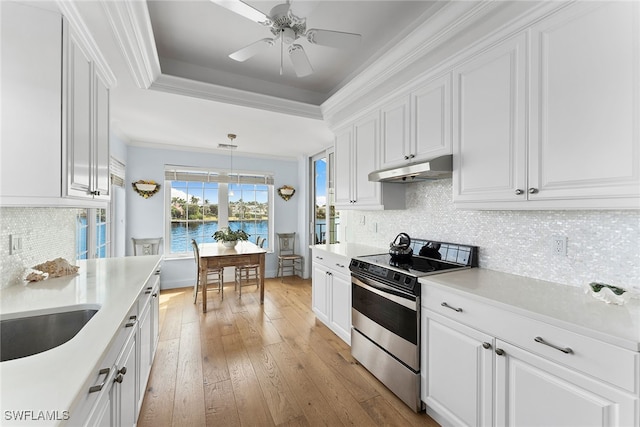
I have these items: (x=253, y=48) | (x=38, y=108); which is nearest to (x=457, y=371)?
(x=253, y=48)

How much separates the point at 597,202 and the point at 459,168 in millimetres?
756

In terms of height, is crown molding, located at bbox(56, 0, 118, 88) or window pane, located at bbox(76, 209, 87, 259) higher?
crown molding, located at bbox(56, 0, 118, 88)

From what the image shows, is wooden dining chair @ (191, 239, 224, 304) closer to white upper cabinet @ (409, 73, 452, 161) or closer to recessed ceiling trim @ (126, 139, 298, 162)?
recessed ceiling trim @ (126, 139, 298, 162)

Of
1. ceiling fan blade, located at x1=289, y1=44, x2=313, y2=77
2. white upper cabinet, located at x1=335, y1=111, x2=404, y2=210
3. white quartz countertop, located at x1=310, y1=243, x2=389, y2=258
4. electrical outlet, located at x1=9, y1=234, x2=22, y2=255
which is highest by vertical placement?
ceiling fan blade, located at x1=289, y1=44, x2=313, y2=77

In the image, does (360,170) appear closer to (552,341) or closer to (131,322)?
(552,341)

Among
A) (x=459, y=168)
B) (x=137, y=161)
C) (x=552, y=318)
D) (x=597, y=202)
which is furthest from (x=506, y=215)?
(x=137, y=161)

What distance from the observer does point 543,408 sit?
1.20 meters

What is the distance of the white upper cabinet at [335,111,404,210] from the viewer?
2688 mm

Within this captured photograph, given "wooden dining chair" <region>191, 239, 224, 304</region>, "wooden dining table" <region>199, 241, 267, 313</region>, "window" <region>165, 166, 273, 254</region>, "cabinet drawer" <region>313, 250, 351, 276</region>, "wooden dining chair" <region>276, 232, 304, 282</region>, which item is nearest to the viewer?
"cabinet drawer" <region>313, 250, 351, 276</region>

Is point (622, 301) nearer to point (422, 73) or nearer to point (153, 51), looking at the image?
point (422, 73)

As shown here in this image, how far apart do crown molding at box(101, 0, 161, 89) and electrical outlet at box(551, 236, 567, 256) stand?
2.88 metres

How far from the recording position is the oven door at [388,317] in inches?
72.6

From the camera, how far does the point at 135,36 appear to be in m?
1.86

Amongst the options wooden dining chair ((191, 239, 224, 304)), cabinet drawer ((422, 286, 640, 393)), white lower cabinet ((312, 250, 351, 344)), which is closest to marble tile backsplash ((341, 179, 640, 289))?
cabinet drawer ((422, 286, 640, 393))
